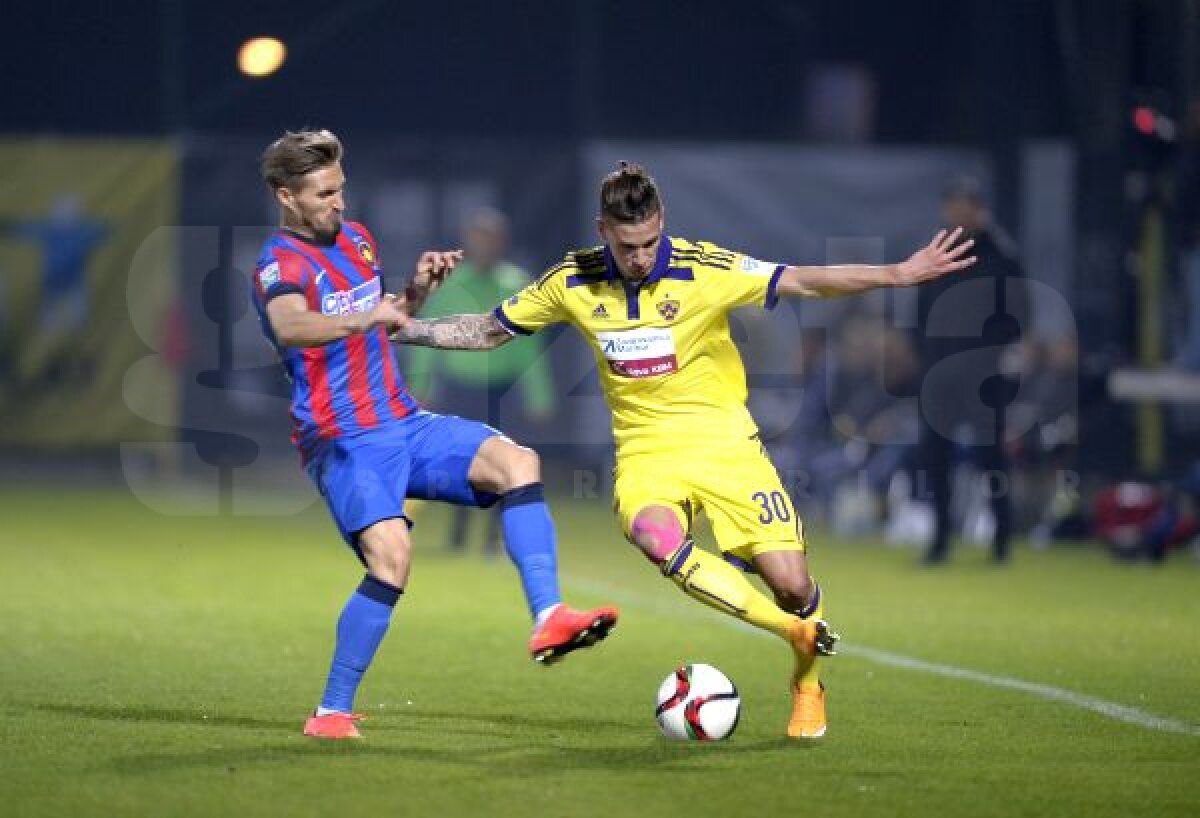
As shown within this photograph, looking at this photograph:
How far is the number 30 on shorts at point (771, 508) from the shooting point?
7.65 meters

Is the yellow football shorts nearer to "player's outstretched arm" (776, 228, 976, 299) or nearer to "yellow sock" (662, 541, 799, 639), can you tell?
"yellow sock" (662, 541, 799, 639)

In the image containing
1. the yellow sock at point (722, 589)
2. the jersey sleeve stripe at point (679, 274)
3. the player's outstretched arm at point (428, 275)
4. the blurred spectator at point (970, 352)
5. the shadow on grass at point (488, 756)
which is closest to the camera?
the shadow on grass at point (488, 756)

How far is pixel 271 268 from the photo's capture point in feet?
24.2

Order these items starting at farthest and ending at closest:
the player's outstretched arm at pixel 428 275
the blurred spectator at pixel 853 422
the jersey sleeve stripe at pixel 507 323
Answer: the blurred spectator at pixel 853 422 → the jersey sleeve stripe at pixel 507 323 → the player's outstretched arm at pixel 428 275

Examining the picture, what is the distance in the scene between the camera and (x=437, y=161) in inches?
814

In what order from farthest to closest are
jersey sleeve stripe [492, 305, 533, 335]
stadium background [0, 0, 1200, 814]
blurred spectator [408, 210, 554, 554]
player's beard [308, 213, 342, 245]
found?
stadium background [0, 0, 1200, 814] < blurred spectator [408, 210, 554, 554] < jersey sleeve stripe [492, 305, 533, 335] < player's beard [308, 213, 342, 245]

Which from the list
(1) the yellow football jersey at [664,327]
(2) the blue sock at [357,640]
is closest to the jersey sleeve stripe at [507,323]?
(1) the yellow football jersey at [664,327]

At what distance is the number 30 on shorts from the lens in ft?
25.1

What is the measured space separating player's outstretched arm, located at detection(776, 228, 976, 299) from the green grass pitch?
1.57 meters

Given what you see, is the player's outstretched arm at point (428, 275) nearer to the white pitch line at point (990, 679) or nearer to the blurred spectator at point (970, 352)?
the white pitch line at point (990, 679)

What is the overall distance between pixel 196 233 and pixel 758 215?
5.47 meters

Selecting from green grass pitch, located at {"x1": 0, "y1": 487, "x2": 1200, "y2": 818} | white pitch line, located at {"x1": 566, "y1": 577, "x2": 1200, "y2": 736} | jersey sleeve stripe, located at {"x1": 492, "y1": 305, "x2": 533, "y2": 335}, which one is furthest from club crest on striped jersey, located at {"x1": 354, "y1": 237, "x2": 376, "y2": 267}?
white pitch line, located at {"x1": 566, "y1": 577, "x2": 1200, "y2": 736}

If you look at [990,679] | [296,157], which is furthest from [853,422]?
[296,157]

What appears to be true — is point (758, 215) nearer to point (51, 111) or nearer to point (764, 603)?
point (51, 111)
